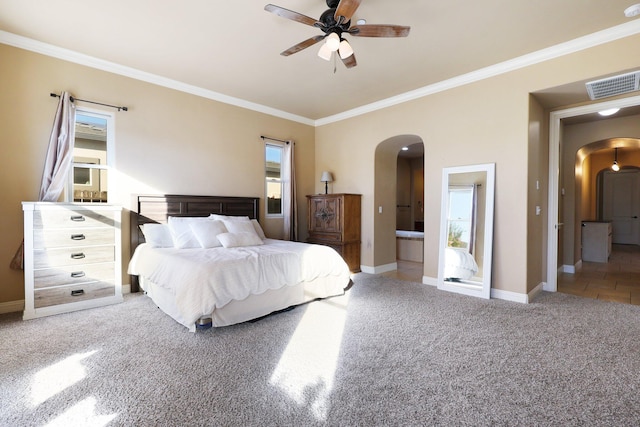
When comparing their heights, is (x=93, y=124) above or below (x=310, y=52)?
below

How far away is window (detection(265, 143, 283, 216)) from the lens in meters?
5.68

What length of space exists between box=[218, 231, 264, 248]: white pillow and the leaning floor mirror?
→ 265 cm

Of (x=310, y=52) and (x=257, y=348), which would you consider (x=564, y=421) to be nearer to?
(x=257, y=348)

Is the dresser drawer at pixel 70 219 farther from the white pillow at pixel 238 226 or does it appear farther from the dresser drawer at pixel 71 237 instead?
the white pillow at pixel 238 226

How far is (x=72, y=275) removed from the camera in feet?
10.8

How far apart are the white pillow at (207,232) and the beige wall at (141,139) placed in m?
0.90

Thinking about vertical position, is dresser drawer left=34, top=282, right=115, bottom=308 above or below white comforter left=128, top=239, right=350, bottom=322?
below

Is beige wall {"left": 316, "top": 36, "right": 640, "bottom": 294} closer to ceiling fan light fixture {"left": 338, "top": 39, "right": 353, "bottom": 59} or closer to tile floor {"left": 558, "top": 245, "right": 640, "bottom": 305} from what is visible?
tile floor {"left": 558, "top": 245, "right": 640, "bottom": 305}

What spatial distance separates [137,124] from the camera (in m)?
4.13

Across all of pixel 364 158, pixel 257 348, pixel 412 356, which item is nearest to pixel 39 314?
pixel 257 348

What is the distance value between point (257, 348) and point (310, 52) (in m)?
3.17

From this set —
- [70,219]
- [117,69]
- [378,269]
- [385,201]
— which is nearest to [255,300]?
[70,219]

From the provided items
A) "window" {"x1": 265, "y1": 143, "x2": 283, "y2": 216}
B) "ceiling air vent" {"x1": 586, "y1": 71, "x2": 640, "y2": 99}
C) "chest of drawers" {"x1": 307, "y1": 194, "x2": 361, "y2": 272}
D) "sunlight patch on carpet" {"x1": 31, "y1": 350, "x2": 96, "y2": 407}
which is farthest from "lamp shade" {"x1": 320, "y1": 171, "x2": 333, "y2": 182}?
"sunlight patch on carpet" {"x1": 31, "y1": 350, "x2": 96, "y2": 407}

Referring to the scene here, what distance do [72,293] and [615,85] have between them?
6.38m
